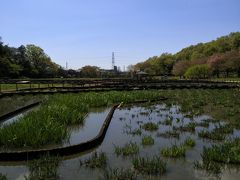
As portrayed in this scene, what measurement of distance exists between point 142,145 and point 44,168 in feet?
12.1

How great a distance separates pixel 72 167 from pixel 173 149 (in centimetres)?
268

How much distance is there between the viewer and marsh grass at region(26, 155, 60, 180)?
6.93 m

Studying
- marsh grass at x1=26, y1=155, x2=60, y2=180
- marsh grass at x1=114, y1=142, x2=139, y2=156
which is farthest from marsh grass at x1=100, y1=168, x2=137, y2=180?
marsh grass at x1=114, y1=142, x2=139, y2=156

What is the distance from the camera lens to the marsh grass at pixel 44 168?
693cm

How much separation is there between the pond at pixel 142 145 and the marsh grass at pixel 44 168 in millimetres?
151

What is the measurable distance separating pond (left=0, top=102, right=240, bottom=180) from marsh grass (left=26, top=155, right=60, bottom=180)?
0.49 feet

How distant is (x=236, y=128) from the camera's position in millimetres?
13031

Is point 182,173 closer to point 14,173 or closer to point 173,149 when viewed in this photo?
point 173,149

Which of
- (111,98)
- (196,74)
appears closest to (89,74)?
(196,74)

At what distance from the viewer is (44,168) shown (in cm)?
731

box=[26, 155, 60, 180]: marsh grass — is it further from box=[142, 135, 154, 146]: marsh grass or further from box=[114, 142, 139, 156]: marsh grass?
box=[142, 135, 154, 146]: marsh grass

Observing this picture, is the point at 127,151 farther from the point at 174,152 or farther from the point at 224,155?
the point at 224,155

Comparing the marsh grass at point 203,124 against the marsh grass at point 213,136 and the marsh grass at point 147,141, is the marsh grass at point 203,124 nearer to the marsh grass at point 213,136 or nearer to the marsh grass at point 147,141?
the marsh grass at point 213,136

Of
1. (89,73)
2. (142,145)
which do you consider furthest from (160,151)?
(89,73)
